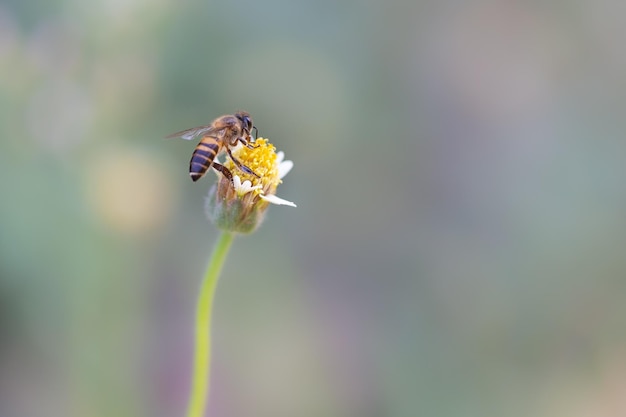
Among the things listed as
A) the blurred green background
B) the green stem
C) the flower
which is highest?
the blurred green background

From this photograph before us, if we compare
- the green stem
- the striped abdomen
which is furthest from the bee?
the green stem

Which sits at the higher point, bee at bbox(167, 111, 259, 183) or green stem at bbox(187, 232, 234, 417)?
bee at bbox(167, 111, 259, 183)

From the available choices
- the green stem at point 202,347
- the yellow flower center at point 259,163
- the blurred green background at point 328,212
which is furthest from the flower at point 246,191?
the blurred green background at point 328,212

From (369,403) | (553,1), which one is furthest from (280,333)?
(553,1)

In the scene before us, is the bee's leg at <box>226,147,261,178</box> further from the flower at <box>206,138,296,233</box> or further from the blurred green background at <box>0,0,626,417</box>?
the blurred green background at <box>0,0,626,417</box>

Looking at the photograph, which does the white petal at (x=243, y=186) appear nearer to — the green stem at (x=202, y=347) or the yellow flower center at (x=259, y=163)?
the yellow flower center at (x=259, y=163)
